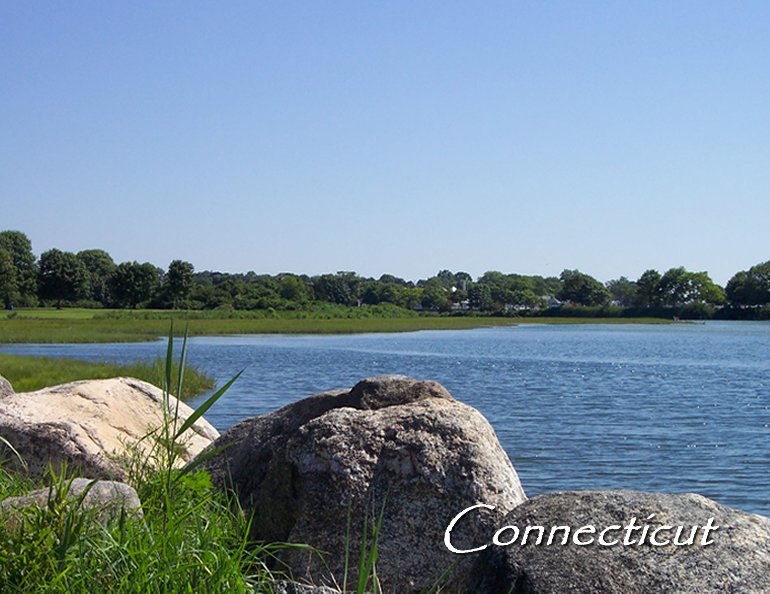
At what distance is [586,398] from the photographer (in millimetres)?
31016

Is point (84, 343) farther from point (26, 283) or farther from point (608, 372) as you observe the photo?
point (26, 283)

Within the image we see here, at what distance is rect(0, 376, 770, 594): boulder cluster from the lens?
408cm

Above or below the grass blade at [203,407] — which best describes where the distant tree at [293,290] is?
above

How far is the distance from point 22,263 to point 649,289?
10849cm

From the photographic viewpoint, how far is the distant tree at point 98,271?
481 ft

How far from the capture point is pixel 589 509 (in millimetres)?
4371

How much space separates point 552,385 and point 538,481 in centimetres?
2014

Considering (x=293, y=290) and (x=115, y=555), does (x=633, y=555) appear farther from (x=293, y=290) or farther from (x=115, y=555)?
(x=293, y=290)

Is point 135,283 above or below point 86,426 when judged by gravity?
above

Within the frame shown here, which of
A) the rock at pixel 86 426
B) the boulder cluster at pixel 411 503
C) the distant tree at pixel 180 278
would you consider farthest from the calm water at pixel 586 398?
the distant tree at pixel 180 278

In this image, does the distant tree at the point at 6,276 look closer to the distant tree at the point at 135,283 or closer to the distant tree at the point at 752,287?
the distant tree at the point at 135,283

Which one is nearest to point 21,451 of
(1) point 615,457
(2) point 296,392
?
(1) point 615,457

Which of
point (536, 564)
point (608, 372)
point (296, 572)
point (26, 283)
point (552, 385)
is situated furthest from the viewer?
point (26, 283)

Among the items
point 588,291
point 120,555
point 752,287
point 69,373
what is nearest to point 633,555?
point 120,555
